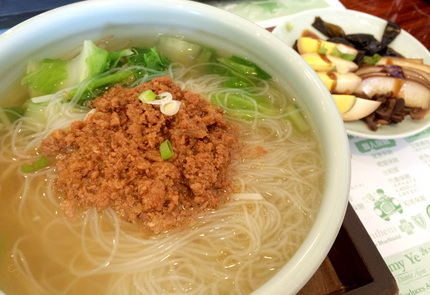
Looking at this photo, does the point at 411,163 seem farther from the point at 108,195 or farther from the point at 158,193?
the point at 108,195

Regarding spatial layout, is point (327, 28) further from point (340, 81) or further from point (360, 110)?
point (360, 110)

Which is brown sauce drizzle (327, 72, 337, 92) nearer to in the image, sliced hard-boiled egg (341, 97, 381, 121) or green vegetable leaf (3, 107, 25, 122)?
sliced hard-boiled egg (341, 97, 381, 121)

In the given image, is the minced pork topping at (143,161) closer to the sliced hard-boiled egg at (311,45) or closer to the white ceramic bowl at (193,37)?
the white ceramic bowl at (193,37)

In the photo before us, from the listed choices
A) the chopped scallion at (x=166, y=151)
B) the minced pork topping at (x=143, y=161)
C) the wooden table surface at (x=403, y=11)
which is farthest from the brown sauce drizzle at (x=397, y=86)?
the chopped scallion at (x=166, y=151)

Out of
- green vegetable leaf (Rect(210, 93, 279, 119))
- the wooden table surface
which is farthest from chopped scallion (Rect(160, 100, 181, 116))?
the wooden table surface

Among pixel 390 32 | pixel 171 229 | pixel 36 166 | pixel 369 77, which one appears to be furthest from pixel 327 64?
pixel 36 166

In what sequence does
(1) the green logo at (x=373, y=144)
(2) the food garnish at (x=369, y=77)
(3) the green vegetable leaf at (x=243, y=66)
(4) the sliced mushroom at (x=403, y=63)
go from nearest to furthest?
(3) the green vegetable leaf at (x=243, y=66) < (1) the green logo at (x=373, y=144) < (2) the food garnish at (x=369, y=77) < (4) the sliced mushroom at (x=403, y=63)

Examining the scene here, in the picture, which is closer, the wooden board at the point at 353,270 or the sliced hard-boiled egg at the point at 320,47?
the wooden board at the point at 353,270
